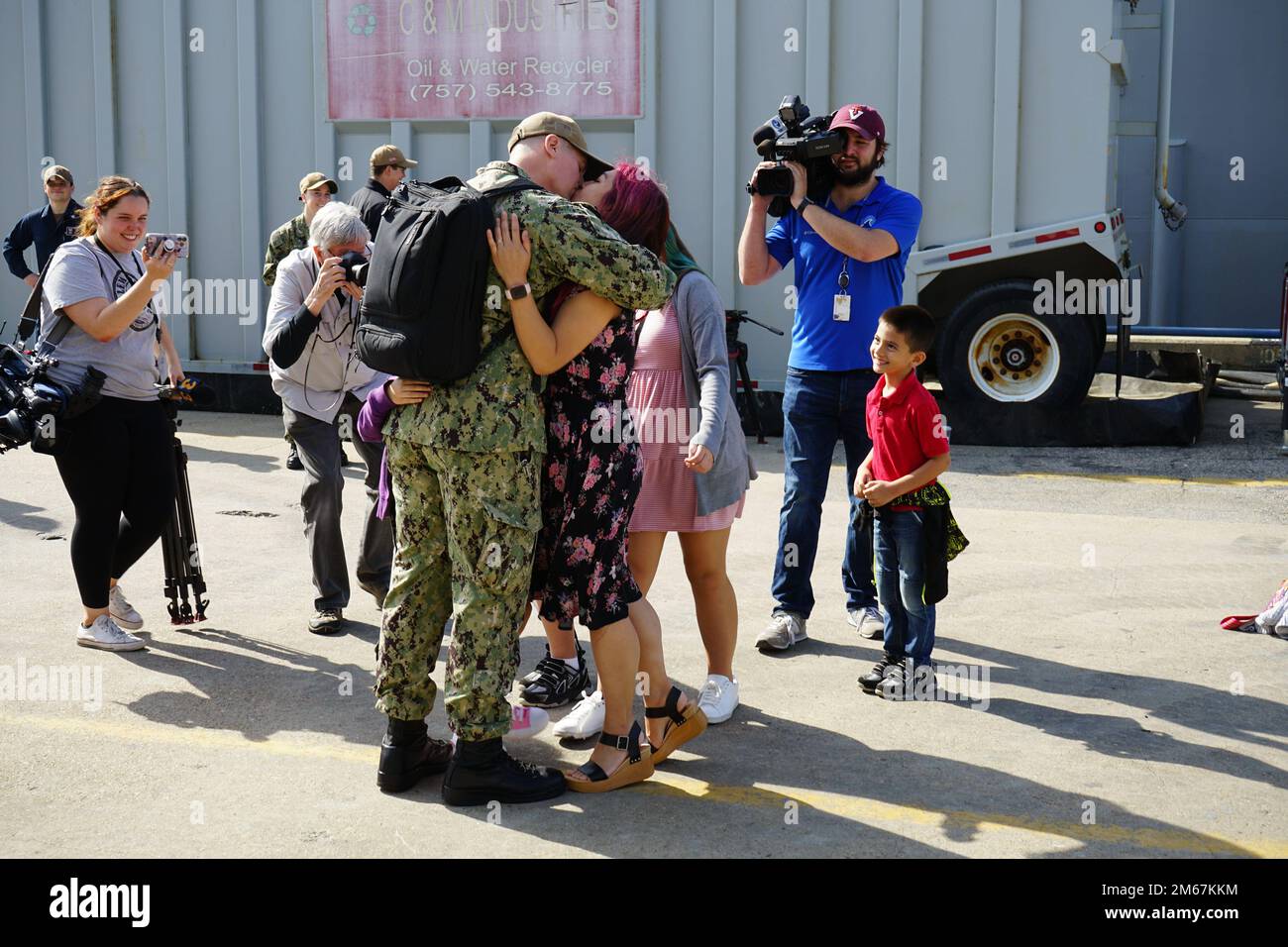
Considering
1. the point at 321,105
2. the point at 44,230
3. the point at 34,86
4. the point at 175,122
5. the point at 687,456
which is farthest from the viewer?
the point at 34,86

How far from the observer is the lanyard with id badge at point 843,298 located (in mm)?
5547

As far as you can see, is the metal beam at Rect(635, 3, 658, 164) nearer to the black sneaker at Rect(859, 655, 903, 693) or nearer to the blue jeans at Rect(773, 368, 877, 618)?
the blue jeans at Rect(773, 368, 877, 618)

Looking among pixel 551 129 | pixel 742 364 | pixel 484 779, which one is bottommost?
pixel 484 779

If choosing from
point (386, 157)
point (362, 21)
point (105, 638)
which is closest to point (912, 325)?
point (105, 638)

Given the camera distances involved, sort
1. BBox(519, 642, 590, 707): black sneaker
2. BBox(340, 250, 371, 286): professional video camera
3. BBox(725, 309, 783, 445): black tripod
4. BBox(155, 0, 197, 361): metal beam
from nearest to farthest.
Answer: BBox(340, 250, 371, 286): professional video camera, BBox(519, 642, 590, 707): black sneaker, BBox(725, 309, 783, 445): black tripod, BBox(155, 0, 197, 361): metal beam

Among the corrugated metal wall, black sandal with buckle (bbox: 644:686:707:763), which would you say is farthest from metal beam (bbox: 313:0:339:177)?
black sandal with buckle (bbox: 644:686:707:763)

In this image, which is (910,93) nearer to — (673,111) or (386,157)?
(673,111)

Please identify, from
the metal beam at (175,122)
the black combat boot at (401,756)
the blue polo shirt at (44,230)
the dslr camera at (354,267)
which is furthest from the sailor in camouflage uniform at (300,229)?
the black combat boot at (401,756)

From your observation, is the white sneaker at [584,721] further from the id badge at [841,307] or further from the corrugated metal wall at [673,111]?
the corrugated metal wall at [673,111]

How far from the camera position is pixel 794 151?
5.49 metres

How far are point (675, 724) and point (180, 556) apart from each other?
2.39 meters

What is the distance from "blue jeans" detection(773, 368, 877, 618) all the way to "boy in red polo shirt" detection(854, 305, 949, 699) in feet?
1.67

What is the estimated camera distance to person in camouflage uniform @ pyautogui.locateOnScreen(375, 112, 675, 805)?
12.4 ft
